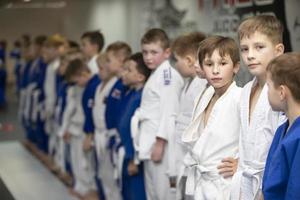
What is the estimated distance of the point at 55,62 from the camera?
21.7ft

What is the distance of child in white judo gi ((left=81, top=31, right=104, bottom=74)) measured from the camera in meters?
5.07

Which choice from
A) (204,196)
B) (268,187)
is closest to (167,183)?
(204,196)

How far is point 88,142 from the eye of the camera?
15.8 feet

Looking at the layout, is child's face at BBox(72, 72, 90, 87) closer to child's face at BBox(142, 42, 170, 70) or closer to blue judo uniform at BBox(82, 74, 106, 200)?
blue judo uniform at BBox(82, 74, 106, 200)

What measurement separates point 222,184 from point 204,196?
124 mm

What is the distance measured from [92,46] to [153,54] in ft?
5.47

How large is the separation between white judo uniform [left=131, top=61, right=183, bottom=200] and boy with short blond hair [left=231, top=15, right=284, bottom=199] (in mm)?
1099

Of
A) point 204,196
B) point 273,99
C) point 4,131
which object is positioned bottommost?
point 4,131

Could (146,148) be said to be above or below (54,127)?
above

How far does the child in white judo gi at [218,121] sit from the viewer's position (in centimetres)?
255

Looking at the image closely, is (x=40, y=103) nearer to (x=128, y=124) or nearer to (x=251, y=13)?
(x=128, y=124)

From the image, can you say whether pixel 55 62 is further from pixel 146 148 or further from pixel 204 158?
pixel 204 158

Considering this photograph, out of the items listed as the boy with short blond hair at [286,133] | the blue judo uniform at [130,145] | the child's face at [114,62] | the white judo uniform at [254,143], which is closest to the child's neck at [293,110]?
the boy with short blond hair at [286,133]

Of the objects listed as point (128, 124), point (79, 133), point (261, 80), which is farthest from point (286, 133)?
point (79, 133)
